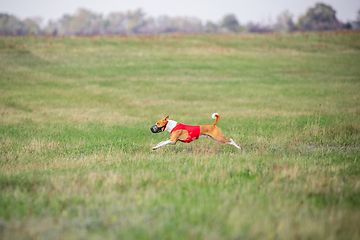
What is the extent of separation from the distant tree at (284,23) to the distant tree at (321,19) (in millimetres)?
7955

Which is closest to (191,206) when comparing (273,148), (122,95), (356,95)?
(273,148)

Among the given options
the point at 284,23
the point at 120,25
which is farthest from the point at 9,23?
the point at 284,23

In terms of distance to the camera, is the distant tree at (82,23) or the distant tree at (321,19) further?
the distant tree at (82,23)

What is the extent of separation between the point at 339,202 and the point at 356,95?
21875 mm

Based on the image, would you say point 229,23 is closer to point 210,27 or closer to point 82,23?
point 210,27

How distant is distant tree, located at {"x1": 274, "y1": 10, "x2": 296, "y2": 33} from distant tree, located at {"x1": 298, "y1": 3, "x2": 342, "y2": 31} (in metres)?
7.95

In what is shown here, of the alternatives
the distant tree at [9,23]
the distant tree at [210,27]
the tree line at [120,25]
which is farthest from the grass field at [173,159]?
the distant tree at [9,23]

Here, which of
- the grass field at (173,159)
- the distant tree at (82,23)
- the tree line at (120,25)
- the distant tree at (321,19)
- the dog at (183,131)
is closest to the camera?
the grass field at (173,159)

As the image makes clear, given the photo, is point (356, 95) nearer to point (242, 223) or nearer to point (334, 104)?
point (334, 104)

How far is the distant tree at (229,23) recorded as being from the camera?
150m

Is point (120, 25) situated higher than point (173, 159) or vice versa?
point (120, 25)

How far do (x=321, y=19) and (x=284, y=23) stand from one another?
40596mm

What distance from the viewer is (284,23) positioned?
503ft

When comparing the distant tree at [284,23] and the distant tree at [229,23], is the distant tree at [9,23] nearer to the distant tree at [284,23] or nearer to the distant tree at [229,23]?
the distant tree at [229,23]
